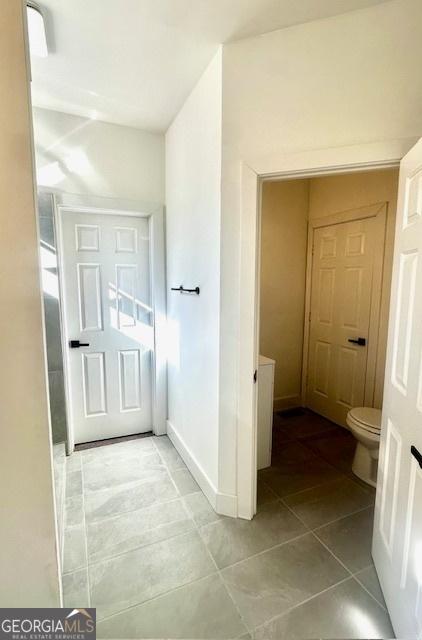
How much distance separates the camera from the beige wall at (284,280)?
3.09m

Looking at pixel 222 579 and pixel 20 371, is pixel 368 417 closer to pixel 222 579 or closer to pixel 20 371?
pixel 222 579

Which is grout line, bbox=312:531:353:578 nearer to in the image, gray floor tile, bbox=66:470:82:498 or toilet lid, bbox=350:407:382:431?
toilet lid, bbox=350:407:382:431

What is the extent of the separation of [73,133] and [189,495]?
270 centimetres

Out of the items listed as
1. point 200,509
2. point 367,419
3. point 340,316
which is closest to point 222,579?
point 200,509

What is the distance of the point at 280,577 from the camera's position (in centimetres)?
142

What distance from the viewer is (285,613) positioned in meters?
1.26

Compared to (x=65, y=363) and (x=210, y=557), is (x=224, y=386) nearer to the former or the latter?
(x=210, y=557)

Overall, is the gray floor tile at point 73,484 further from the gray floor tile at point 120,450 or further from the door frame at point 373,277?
the door frame at point 373,277

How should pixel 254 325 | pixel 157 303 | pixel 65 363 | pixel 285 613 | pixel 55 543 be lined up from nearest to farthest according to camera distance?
pixel 55 543 → pixel 285 613 → pixel 254 325 → pixel 65 363 → pixel 157 303

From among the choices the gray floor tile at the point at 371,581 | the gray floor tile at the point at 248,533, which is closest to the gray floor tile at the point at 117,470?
the gray floor tile at the point at 248,533

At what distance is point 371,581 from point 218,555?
0.72 meters

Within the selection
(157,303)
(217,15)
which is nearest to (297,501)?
(157,303)

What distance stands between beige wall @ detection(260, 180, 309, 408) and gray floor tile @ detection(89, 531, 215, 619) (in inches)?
78.1

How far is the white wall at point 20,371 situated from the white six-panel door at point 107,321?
1.57 m
